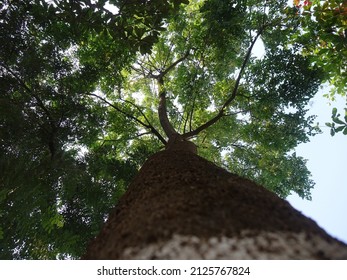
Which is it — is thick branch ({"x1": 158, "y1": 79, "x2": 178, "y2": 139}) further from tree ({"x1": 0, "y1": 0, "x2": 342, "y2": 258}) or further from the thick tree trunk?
the thick tree trunk

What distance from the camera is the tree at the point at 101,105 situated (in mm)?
4828

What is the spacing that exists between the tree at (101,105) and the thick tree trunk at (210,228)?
52 centimetres

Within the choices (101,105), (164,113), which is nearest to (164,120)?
(164,113)

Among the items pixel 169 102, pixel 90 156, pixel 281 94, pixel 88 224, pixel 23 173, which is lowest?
pixel 88 224

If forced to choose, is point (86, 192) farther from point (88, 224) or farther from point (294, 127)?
point (294, 127)

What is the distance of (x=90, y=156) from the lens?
7863 millimetres

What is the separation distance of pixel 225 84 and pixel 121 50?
4.35m

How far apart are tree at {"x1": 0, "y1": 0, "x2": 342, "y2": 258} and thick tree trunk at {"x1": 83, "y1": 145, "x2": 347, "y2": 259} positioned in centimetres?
52

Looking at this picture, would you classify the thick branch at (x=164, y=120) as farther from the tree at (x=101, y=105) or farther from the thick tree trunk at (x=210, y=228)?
the thick tree trunk at (x=210, y=228)

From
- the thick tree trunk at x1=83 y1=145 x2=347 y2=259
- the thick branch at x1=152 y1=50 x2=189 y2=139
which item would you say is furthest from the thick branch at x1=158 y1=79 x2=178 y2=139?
the thick tree trunk at x1=83 y1=145 x2=347 y2=259

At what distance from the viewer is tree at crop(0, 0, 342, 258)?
483cm

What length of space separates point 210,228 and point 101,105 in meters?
8.01

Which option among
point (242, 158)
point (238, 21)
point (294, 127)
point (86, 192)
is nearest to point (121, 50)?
point (238, 21)

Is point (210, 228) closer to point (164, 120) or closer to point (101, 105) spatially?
point (164, 120)
